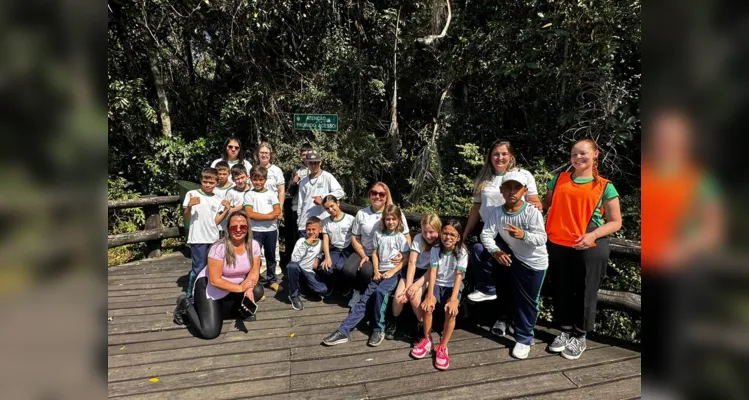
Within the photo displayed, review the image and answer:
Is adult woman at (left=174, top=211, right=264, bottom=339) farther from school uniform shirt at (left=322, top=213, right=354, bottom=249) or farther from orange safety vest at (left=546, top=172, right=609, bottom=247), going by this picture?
orange safety vest at (left=546, top=172, right=609, bottom=247)

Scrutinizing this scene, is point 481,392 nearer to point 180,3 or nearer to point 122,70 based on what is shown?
point 180,3

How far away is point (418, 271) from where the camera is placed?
12.2ft

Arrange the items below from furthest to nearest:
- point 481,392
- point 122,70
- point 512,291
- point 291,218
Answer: point 122,70 < point 291,218 < point 512,291 < point 481,392

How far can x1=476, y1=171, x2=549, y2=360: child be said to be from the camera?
3092 millimetres

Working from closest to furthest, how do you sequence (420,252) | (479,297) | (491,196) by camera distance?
(491,196) < (479,297) < (420,252)

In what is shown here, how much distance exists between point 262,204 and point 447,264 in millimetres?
2245

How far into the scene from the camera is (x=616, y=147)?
7.40m

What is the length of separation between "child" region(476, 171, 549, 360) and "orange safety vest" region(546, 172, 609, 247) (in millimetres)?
121

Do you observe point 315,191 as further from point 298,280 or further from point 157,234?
point 157,234

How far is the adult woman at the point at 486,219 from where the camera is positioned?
3371 mm

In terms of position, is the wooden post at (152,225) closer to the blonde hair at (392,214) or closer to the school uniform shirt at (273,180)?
the school uniform shirt at (273,180)

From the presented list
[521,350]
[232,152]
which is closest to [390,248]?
[521,350]
